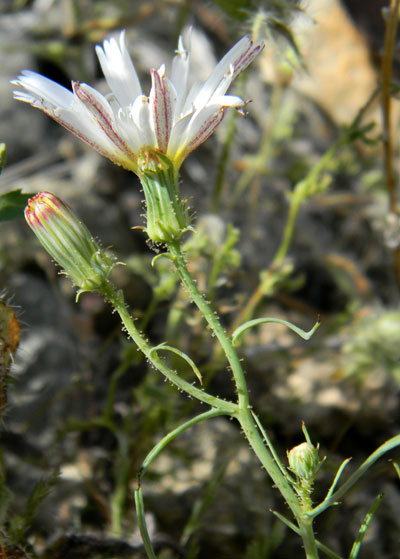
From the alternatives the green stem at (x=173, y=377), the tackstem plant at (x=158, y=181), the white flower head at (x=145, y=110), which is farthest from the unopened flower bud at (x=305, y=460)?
the white flower head at (x=145, y=110)

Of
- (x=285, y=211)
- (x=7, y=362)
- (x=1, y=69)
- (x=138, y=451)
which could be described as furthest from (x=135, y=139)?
(x=285, y=211)

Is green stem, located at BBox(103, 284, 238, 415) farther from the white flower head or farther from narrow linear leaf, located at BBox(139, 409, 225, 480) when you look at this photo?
the white flower head

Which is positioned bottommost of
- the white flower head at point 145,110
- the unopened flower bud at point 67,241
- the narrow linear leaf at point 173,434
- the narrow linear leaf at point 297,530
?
the narrow linear leaf at point 297,530

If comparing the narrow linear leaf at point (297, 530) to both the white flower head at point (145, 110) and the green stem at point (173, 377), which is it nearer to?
the green stem at point (173, 377)

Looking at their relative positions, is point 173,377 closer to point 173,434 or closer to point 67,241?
point 173,434

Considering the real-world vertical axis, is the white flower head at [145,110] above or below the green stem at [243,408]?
above

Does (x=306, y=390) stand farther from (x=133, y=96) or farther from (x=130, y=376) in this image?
(x=133, y=96)
